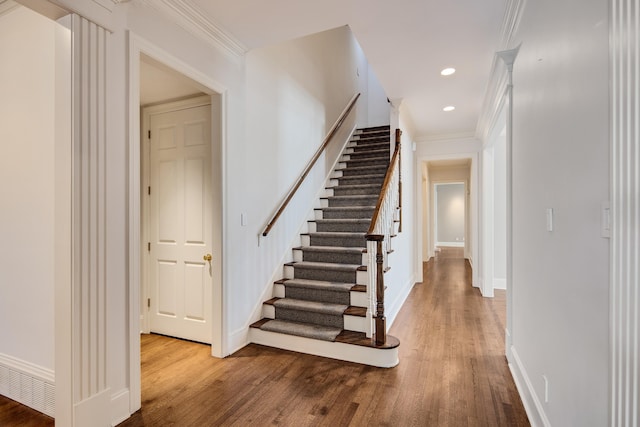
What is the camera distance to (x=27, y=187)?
2.21 metres

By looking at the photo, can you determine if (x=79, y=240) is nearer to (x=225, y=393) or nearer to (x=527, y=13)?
(x=225, y=393)

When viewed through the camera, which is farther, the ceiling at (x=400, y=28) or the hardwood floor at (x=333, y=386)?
the ceiling at (x=400, y=28)

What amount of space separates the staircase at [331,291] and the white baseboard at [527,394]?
0.86 meters

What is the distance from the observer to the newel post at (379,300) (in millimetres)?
2766

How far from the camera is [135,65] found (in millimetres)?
2092

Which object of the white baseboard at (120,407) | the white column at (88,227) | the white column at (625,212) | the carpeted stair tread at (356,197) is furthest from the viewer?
the carpeted stair tread at (356,197)

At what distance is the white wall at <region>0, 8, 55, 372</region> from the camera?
2.11m

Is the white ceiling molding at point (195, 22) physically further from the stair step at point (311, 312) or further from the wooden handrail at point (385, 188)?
the stair step at point (311, 312)

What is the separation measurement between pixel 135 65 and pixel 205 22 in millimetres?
764

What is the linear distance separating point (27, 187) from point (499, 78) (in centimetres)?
387

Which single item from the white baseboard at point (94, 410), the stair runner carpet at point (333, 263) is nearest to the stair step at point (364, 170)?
the stair runner carpet at point (333, 263)

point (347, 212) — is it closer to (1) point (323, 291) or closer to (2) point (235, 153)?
(1) point (323, 291)

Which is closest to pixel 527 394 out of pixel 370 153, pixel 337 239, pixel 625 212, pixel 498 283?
pixel 625 212

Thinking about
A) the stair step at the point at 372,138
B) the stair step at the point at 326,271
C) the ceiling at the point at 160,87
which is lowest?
the stair step at the point at 326,271
